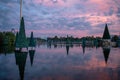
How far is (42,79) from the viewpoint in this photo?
15.2 metres

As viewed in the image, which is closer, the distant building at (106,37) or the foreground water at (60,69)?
the foreground water at (60,69)

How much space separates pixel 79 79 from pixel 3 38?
89266 mm

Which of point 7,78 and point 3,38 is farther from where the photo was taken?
point 3,38

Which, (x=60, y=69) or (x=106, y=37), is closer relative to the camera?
(x=60, y=69)

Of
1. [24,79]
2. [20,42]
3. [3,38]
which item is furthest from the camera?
[3,38]

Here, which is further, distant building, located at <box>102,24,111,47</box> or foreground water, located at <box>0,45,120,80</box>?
distant building, located at <box>102,24,111,47</box>

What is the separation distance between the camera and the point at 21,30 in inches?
1724

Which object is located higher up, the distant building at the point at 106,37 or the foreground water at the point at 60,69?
the distant building at the point at 106,37

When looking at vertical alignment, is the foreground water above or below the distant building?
below

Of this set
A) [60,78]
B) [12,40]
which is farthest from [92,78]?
[12,40]

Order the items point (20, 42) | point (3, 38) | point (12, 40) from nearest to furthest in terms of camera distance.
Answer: point (20, 42) → point (3, 38) → point (12, 40)

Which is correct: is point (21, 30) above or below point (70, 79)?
above

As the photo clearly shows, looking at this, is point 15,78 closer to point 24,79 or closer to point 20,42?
point 24,79

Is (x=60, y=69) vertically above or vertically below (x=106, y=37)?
below
